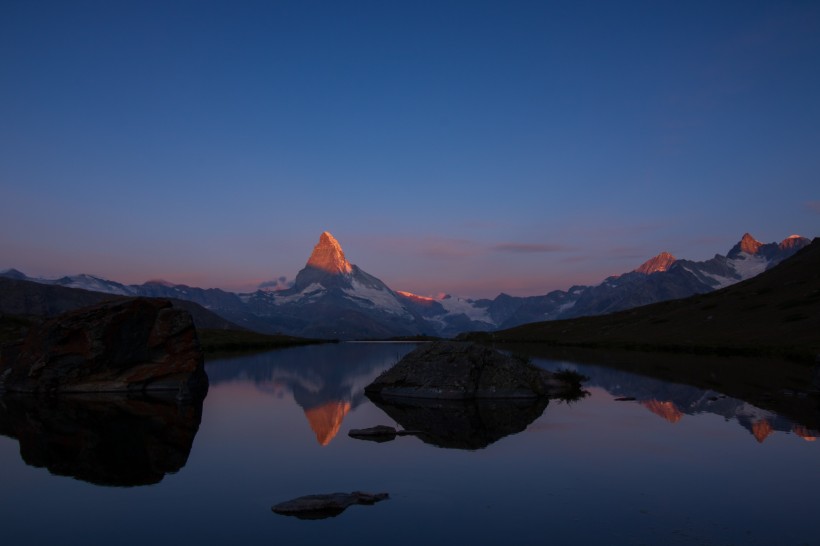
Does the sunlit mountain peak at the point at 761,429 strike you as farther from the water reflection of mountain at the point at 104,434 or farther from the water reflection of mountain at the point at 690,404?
the water reflection of mountain at the point at 104,434

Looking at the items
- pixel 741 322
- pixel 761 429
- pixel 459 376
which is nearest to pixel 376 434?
pixel 459 376

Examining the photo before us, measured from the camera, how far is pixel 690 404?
143ft

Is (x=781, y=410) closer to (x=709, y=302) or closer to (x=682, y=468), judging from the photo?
(x=682, y=468)

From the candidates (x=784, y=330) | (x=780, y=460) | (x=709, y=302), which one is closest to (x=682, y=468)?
(x=780, y=460)

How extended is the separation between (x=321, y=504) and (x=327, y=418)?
67.4ft

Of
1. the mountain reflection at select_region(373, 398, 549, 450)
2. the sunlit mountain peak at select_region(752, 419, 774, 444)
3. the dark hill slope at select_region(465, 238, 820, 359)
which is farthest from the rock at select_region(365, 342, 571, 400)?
the dark hill slope at select_region(465, 238, 820, 359)

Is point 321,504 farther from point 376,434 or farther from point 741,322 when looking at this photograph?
point 741,322

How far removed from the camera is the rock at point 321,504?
1912cm

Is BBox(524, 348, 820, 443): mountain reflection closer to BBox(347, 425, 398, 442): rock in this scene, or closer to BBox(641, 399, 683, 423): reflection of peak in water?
BBox(641, 399, 683, 423): reflection of peak in water

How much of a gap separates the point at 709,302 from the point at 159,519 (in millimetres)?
183478

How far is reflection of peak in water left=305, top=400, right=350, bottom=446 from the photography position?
33.4m

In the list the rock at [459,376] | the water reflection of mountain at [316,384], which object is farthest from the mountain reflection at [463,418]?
the water reflection of mountain at [316,384]

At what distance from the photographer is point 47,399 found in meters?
47.5

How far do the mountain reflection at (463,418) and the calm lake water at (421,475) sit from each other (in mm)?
233
